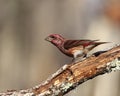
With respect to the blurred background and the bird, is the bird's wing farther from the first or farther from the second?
the blurred background

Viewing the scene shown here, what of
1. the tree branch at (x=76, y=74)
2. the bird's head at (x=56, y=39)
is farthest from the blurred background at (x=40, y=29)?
the tree branch at (x=76, y=74)

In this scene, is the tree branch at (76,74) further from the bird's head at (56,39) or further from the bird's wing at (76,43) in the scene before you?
the bird's head at (56,39)

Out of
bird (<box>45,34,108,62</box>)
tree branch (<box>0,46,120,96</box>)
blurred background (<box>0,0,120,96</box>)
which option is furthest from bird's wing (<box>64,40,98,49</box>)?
blurred background (<box>0,0,120,96</box>)

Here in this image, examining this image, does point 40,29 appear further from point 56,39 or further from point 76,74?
point 76,74

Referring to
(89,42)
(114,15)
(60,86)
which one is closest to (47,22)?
(114,15)

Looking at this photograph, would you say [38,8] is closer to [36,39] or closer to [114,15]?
[36,39]

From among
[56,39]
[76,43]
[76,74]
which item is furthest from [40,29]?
[76,74]
